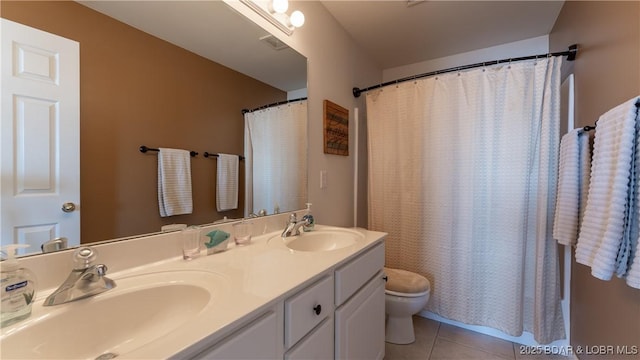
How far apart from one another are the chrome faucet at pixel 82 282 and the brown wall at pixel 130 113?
0.32 feet

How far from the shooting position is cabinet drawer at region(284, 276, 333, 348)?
739 mm

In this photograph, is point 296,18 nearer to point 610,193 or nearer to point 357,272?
point 357,272

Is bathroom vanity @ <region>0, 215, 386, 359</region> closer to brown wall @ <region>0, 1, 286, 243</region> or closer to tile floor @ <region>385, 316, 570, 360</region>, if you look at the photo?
brown wall @ <region>0, 1, 286, 243</region>

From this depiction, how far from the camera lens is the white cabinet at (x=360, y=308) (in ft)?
3.33

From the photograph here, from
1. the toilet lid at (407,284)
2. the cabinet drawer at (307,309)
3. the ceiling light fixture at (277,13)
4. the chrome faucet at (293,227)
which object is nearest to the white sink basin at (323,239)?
A: the chrome faucet at (293,227)

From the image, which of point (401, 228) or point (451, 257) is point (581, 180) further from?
point (401, 228)

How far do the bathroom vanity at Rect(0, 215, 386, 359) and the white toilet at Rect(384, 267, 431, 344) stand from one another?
1.99 feet

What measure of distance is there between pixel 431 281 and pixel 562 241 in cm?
88

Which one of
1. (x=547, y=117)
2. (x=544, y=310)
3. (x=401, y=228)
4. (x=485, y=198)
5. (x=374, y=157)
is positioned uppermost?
(x=547, y=117)

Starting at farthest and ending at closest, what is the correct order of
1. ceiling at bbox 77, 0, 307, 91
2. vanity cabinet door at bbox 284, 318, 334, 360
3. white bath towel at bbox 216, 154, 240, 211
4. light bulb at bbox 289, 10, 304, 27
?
light bulb at bbox 289, 10, 304, 27
white bath towel at bbox 216, 154, 240, 211
ceiling at bbox 77, 0, 307, 91
vanity cabinet door at bbox 284, 318, 334, 360

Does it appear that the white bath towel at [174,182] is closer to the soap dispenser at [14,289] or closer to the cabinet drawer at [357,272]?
the soap dispenser at [14,289]

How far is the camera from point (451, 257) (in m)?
1.88

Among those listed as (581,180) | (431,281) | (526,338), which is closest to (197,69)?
(581,180)

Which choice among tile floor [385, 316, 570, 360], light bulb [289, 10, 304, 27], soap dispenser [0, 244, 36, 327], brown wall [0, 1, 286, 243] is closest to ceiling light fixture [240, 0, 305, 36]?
light bulb [289, 10, 304, 27]
